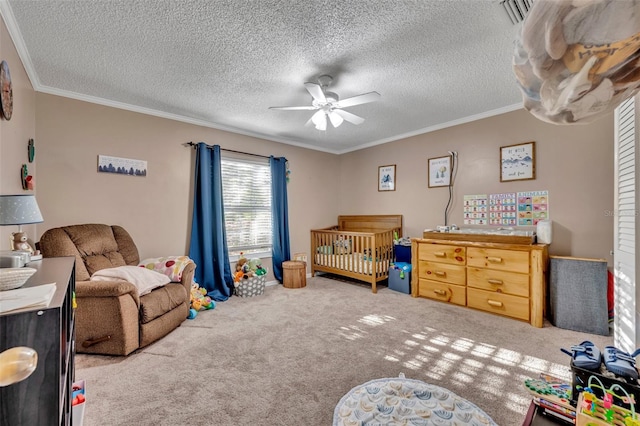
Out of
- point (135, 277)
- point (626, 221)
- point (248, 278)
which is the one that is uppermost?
point (626, 221)

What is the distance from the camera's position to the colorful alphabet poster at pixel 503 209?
3213 mm

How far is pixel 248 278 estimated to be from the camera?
366 cm

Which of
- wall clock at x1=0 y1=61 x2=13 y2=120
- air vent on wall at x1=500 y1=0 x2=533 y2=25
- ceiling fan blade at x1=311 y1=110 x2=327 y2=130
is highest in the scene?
air vent on wall at x1=500 y1=0 x2=533 y2=25

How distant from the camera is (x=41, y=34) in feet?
6.07

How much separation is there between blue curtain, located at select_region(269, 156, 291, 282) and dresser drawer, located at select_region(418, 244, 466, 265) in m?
2.05

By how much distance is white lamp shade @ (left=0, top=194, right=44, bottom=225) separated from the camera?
123cm

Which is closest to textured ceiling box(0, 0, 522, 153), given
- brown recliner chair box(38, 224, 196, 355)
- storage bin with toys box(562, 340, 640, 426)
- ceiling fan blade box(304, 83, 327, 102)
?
ceiling fan blade box(304, 83, 327, 102)

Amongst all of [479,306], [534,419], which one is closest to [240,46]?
[534,419]

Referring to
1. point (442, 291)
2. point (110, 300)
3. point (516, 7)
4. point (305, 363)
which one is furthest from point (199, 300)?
point (516, 7)

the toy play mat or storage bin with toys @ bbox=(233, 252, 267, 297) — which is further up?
storage bin with toys @ bbox=(233, 252, 267, 297)

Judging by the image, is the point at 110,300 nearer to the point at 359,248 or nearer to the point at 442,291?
the point at 359,248

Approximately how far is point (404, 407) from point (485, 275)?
2044mm

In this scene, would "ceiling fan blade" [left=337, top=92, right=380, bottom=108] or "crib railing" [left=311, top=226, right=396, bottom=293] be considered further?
"crib railing" [left=311, top=226, right=396, bottom=293]

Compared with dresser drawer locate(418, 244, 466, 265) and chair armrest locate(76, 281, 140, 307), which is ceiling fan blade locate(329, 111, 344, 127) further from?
chair armrest locate(76, 281, 140, 307)
